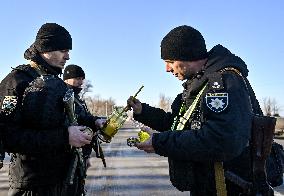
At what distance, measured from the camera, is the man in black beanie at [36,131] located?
285 centimetres

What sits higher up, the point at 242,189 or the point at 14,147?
the point at 14,147

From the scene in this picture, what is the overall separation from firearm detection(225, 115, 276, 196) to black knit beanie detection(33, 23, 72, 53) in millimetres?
1779

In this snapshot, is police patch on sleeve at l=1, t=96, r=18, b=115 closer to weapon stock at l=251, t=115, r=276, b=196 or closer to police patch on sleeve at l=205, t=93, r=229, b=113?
police patch on sleeve at l=205, t=93, r=229, b=113

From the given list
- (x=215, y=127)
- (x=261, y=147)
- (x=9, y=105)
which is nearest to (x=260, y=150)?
(x=261, y=147)

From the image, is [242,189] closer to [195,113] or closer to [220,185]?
[220,185]

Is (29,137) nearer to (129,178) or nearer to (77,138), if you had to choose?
(77,138)

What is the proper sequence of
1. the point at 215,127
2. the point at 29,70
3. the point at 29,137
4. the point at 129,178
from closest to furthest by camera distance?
the point at 215,127 → the point at 29,137 → the point at 29,70 → the point at 129,178

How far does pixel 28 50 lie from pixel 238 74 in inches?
73.1

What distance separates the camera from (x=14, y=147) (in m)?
2.86

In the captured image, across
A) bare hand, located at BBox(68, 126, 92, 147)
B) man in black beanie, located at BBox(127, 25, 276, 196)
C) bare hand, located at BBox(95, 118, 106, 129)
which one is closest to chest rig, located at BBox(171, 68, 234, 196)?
man in black beanie, located at BBox(127, 25, 276, 196)

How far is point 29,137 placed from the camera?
2.82m

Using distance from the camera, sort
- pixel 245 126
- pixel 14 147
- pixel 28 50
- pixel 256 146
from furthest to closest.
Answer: pixel 28 50
pixel 14 147
pixel 256 146
pixel 245 126

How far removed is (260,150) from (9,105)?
1.81m

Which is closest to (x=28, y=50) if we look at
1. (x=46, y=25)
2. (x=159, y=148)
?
(x=46, y=25)
